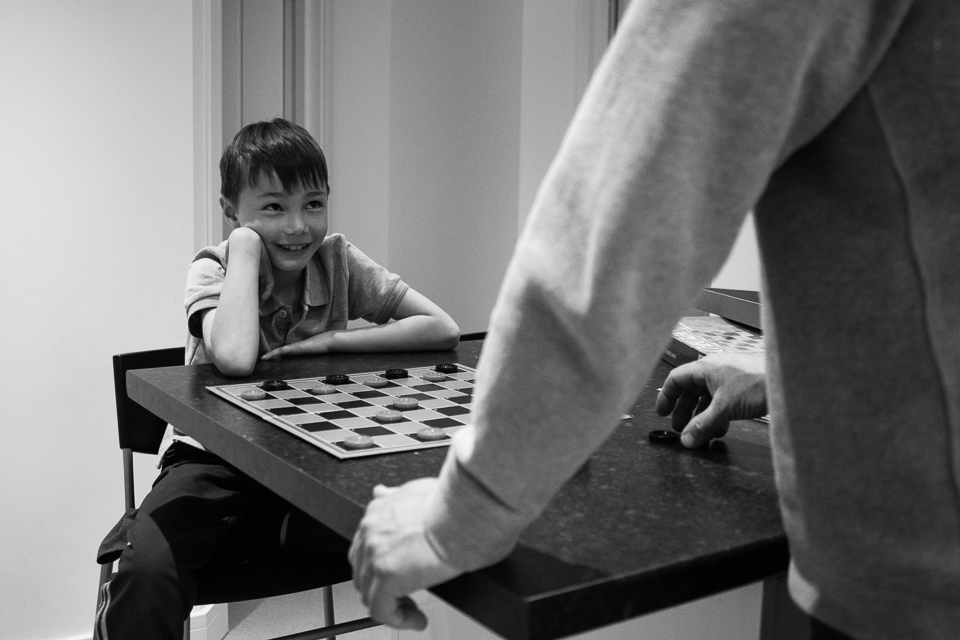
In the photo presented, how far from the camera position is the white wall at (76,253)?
2471mm

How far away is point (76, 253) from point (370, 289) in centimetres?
96

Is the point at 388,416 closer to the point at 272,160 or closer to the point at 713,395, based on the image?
the point at 713,395

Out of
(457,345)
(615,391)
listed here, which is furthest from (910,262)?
(457,345)

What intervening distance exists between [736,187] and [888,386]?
0.15 meters

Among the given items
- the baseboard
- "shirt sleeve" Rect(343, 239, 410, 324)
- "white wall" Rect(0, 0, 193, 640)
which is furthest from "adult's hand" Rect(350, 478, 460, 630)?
the baseboard

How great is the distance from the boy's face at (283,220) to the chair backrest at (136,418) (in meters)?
0.36

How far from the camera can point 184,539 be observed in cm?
156

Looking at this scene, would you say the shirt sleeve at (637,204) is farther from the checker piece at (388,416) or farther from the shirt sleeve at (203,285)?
the shirt sleeve at (203,285)

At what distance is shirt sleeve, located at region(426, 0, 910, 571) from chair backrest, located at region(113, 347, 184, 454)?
1572 millimetres

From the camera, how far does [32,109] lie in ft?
8.05

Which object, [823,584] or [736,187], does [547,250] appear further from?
[823,584]

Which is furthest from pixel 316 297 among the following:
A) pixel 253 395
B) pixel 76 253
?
pixel 76 253

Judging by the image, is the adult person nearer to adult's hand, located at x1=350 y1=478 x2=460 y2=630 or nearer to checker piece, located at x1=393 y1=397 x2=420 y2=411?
adult's hand, located at x1=350 y1=478 x2=460 y2=630

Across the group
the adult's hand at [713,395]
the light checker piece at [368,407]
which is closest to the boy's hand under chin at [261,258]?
the light checker piece at [368,407]
